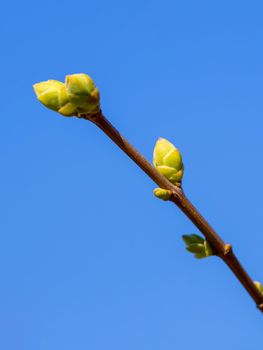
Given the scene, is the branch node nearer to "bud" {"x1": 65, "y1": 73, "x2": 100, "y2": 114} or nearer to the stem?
the stem

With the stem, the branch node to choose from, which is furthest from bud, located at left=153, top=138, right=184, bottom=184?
the branch node

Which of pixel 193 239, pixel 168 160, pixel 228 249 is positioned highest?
pixel 168 160

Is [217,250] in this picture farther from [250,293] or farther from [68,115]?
[68,115]

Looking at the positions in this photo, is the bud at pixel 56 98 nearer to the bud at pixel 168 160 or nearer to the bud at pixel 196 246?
the bud at pixel 168 160

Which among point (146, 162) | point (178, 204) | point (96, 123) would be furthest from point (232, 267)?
point (96, 123)

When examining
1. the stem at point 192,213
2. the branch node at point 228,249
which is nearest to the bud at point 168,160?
the stem at point 192,213

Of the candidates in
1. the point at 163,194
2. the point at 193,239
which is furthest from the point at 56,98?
the point at 193,239

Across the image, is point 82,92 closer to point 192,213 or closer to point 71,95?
point 71,95
